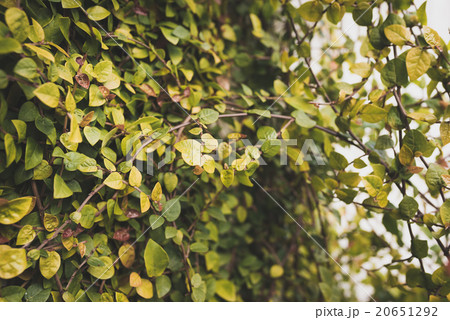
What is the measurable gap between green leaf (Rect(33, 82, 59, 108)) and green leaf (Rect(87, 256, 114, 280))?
1.00ft

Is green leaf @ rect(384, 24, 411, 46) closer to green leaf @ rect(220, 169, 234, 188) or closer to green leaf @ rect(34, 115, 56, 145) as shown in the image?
green leaf @ rect(220, 169, 234, 188)

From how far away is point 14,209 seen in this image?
1.59 feet

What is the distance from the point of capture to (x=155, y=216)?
60 cm

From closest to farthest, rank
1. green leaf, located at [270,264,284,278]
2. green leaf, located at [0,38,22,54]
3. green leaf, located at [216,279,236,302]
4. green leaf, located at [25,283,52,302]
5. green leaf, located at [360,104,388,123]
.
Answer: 1. green leaf, located at [0,38,22,54]
2. green leaf, located at [25,283,52,302]
3. green leaf, located at [360,104,388,123]
4. green leaf, located at [216,279,236,302]
5. green leaf, located at [270,264,284,278]

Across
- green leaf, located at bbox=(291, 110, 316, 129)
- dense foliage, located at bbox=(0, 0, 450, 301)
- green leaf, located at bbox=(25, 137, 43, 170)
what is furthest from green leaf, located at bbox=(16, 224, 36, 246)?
green leaf, located at bbox=(291, 110, 316, 129)

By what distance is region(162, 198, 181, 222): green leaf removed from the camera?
619mm

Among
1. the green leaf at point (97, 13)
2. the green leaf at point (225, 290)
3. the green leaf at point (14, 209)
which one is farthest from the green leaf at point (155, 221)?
the green leaf at point (97, 13)

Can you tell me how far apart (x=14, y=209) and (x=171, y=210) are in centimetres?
28

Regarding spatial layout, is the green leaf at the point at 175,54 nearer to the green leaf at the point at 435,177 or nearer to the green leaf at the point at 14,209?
the green leaf at the point at 14,209

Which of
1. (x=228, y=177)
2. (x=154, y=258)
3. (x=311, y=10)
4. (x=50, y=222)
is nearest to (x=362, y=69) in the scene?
(x=311, y=10)

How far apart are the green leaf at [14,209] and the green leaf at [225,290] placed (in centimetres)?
51

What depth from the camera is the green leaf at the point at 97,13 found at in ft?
1.95

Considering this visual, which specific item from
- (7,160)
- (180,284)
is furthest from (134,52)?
(180,284)
